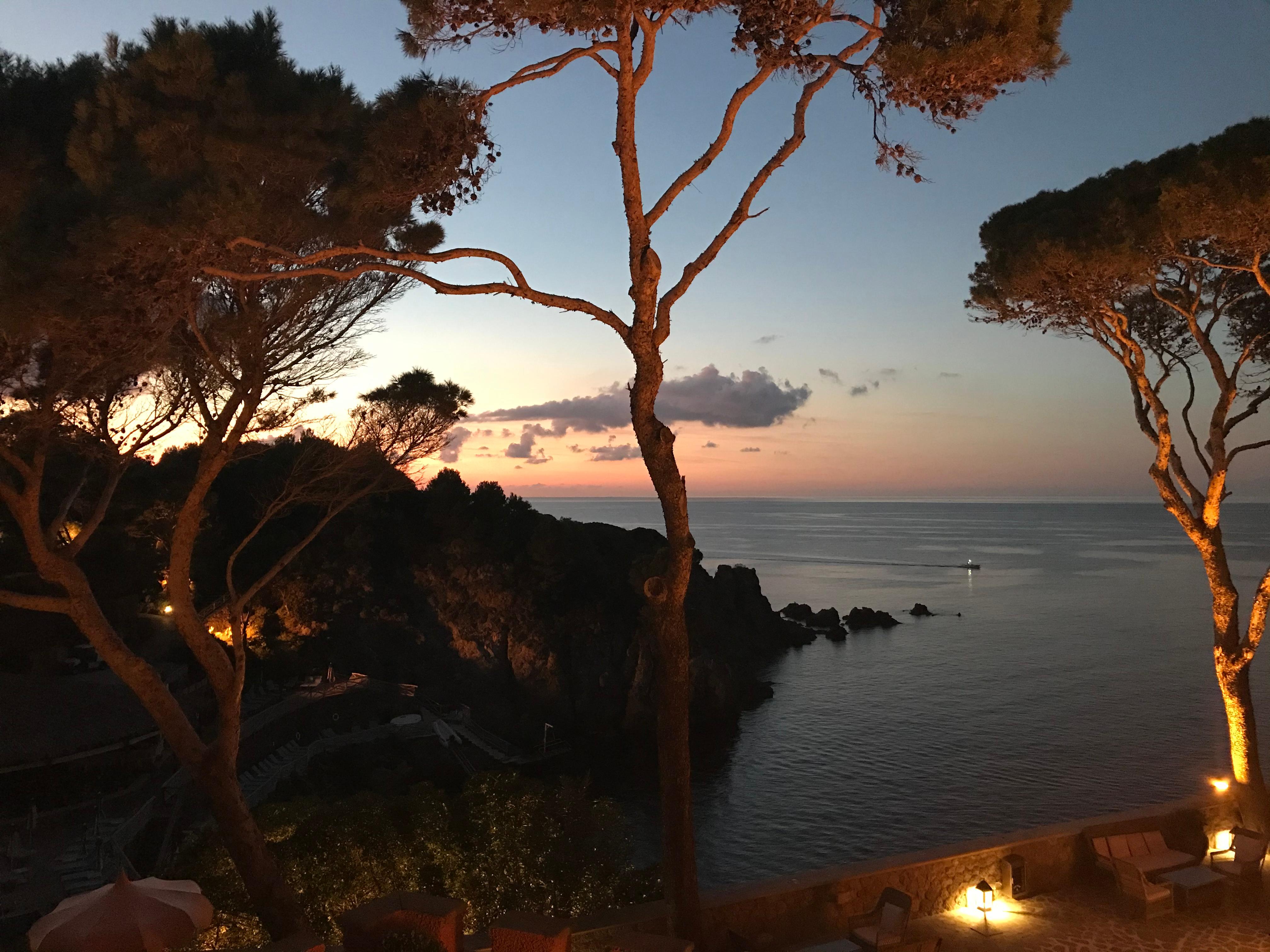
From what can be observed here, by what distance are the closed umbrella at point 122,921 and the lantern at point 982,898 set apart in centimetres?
523

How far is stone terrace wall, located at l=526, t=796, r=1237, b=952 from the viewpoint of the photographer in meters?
5.43

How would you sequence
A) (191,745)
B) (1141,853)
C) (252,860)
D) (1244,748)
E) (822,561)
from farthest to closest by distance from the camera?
(822,561), (1244,748), (1141,853), (191,745), (252,860)

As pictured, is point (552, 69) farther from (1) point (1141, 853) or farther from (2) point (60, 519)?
(1) point (1141, 853)

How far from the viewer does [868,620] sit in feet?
159

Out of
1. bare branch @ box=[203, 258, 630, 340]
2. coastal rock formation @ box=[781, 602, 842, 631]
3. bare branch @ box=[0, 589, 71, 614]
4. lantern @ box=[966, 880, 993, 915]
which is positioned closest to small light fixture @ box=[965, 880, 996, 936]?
lantern @ box=[966, 880, 993, 915]

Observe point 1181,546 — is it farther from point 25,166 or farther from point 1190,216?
point 25,166

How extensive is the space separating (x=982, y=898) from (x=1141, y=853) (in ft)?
5.51

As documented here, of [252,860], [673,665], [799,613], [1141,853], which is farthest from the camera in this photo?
[799,613]

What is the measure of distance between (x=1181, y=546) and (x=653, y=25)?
119658 millimetres

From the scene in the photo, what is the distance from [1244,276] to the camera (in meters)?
9.13

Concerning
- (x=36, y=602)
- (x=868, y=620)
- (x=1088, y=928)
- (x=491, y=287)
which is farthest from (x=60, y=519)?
(x=868, y=620)

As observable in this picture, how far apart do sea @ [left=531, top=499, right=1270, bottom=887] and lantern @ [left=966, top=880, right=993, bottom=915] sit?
1248cm

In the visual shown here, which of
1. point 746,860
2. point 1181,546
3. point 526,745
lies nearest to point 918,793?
point 746,860

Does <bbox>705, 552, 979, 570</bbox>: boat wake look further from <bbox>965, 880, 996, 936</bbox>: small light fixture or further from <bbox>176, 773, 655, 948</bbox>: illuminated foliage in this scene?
<bbox>176, 773, 655, 948</bbox>: illuminated foliage
